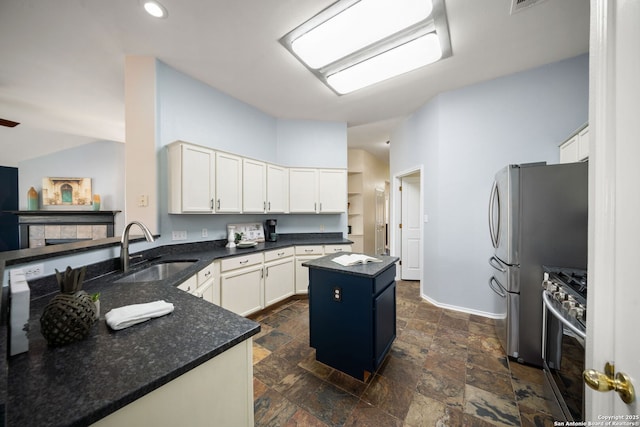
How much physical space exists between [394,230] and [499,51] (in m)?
2.83

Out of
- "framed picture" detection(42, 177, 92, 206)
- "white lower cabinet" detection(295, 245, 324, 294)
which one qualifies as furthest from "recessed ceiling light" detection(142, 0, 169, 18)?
"framed picture" detection(42, 177, 92, 206)

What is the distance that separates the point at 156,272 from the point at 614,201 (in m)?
2.58

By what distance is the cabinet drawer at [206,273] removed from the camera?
1994 mm

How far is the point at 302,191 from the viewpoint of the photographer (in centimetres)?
363

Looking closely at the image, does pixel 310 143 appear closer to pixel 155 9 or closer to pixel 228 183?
pixel 228 183

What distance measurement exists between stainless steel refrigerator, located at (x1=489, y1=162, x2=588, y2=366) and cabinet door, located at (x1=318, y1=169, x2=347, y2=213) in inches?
86.2

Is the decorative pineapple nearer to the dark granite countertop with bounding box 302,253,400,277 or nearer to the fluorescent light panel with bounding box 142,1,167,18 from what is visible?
the dark granite countertop with bounding box 302,253,400,277

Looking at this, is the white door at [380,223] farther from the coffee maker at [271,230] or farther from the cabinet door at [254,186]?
the cabinet door at [254,186]

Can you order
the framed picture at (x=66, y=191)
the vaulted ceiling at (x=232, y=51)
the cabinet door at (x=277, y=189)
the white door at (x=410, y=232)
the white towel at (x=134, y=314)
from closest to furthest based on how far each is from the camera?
the white towel at (x=134, y=314)
the vaulted ceiling at (x=232, y=51)
the cabinet door at (x=277, y=189)
the white door at (x=410, y=232)
the framed picture at (x=66, y=191)

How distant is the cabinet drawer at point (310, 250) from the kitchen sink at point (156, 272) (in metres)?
1.48

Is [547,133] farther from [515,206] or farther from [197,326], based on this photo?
[197,326]

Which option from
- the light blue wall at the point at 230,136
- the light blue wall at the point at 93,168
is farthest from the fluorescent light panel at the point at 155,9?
the light blue wall at the point at 93,168

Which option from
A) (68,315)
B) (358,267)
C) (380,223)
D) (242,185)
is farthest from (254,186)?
(380,223)

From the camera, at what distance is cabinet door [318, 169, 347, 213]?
370 centimetres
